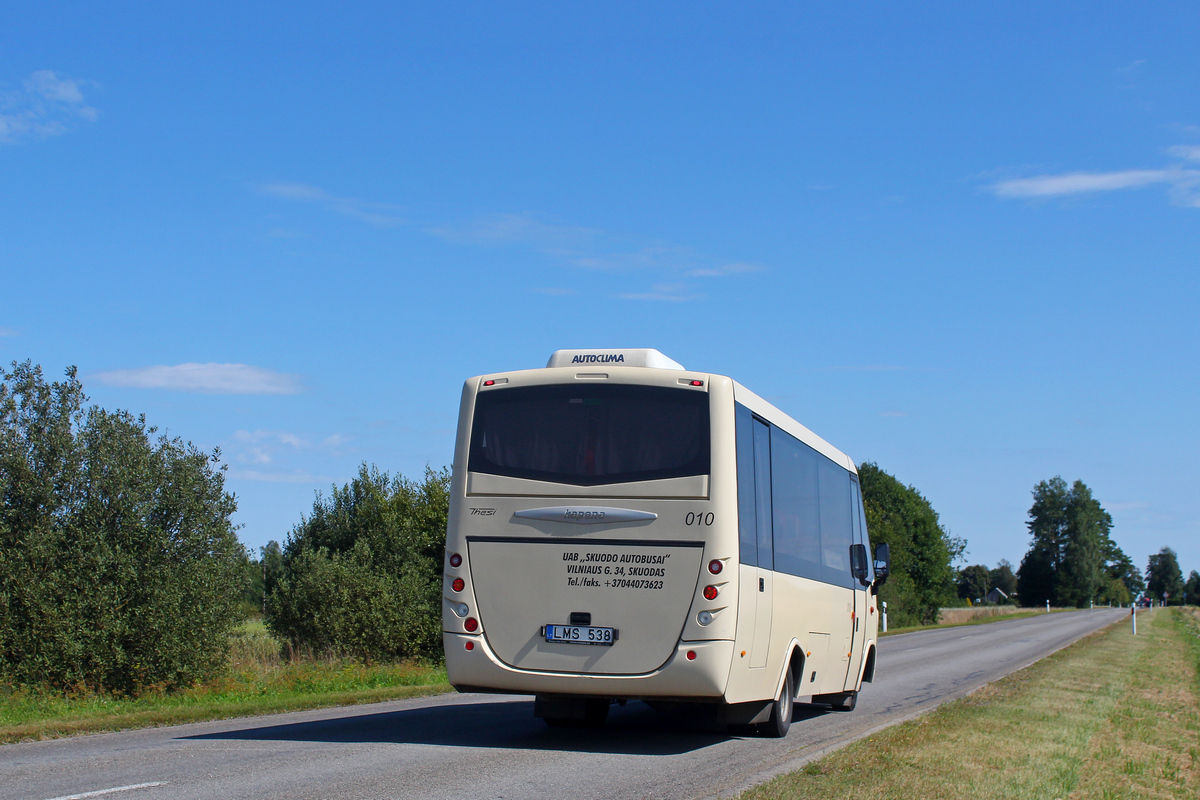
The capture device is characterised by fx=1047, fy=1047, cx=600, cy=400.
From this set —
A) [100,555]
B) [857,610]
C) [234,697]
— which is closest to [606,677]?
[857,610]

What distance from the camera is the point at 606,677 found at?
930cm

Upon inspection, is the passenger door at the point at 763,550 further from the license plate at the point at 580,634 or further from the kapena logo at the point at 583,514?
the kapena logo at the point at 583,514

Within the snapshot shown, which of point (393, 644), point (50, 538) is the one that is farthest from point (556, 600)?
point (393, 644)

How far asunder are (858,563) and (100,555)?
48.1ft

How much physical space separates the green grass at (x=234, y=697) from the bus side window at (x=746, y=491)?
7318 millimetres

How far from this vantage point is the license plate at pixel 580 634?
30.7 feet

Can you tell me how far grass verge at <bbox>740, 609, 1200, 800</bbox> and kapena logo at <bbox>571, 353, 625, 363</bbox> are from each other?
4101mm

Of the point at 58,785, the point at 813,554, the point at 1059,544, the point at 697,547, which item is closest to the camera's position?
the point at 58,785

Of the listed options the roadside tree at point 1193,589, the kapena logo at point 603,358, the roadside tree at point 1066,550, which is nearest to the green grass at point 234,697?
the kapena logo at point 603,358

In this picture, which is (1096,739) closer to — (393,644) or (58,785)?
(58,785)

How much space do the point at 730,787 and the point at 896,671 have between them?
17277 mm

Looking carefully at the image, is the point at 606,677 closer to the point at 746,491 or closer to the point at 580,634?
the point at 580,634

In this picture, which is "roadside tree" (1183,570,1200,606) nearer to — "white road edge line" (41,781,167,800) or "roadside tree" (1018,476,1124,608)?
"roadside tree" (1018,476,1124,608)

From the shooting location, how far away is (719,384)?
9672 millimetres
